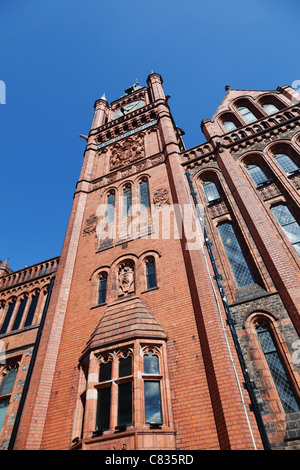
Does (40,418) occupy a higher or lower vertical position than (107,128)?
lower

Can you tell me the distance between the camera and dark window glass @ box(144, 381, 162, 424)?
21.9 feet

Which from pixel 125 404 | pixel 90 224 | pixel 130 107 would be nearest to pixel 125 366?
pixel 125 404

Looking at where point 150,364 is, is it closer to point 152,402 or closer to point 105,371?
point 152,402

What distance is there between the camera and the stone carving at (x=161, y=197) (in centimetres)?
1255

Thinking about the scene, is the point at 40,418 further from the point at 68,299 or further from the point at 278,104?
the point at 278,104

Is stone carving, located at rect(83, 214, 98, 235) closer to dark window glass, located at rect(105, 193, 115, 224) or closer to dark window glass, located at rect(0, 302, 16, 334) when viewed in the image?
dark window glass, located at rect(105, 193, 115, 224)

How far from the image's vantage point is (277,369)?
22.7 feet

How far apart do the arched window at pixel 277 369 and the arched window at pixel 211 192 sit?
5893 millimetres

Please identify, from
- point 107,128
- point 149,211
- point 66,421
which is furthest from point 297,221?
point 107,128

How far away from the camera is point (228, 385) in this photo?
21.1 feet

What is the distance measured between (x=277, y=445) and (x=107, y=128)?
19744 mm

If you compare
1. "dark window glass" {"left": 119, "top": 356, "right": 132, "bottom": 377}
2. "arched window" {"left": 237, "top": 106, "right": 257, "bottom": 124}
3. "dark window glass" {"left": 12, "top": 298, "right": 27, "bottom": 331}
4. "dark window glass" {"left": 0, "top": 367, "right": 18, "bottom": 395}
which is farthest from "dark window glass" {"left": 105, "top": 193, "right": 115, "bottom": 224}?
"arched window" {"left": 237, "top": 106, "right": 257, "bottom": 124}

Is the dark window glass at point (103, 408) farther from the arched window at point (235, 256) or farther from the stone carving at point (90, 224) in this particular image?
the stone carving at point (90, 224)

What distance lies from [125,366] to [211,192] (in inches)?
315
